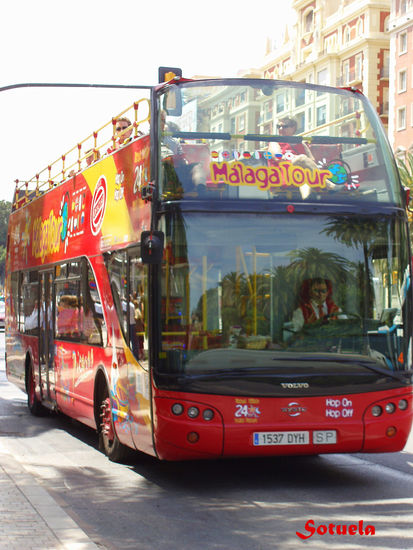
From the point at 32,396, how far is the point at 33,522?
355 inches

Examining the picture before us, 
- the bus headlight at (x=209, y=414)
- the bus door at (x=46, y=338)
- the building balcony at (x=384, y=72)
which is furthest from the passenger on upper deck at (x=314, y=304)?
the building balcony at (x=384, y=72)

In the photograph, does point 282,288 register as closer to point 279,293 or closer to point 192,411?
point 279,293

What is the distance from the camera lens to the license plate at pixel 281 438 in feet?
27.5

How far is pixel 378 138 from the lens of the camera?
9227 mm

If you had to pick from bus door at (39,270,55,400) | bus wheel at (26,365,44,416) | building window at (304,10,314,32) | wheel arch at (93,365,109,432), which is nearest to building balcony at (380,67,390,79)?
building window at (304,10,314,32)

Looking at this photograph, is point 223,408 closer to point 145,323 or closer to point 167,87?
point 145,323

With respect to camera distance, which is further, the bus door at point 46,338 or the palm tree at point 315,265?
the bus door at point 46,338

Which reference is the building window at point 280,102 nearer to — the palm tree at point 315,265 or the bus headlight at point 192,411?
the palm tree at point 315,265

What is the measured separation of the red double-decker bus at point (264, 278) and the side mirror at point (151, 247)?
1cm

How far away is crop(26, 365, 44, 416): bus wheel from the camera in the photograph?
15262 mm

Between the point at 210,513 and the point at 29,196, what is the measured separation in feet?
33.8

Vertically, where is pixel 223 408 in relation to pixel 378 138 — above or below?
below

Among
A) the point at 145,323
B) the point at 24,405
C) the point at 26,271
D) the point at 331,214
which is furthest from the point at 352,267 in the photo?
the point at 24,405

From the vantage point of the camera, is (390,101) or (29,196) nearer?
(29,196)
